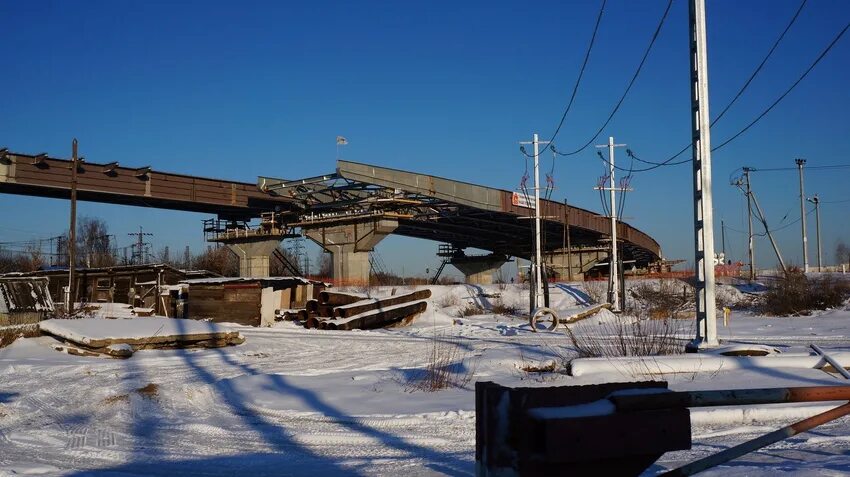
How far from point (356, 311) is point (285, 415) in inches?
804

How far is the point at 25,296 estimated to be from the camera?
88.8 ft

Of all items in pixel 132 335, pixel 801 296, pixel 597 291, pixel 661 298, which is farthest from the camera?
pixel 597 291

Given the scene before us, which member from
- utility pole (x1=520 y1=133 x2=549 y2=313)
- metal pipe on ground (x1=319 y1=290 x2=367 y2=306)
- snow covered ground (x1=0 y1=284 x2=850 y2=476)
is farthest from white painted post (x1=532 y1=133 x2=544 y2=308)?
snow covered ground (x1=0 y1=284 x2=850 y2=476)

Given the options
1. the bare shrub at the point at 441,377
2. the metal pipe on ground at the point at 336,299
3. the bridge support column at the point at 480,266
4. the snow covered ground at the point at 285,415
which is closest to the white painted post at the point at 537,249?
the metal pipe on ground at the point at 336,299

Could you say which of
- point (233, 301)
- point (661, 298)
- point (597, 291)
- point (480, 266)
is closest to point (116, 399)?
point (233, 301)

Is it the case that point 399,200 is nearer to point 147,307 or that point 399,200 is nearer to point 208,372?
point 147,307

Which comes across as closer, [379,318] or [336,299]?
[379,318]

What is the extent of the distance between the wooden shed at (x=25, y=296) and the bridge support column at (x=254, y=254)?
1319 inches

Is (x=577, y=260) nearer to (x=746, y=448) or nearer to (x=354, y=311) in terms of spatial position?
(x=354, y=311)

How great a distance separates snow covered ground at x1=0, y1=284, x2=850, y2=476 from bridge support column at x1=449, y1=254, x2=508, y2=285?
2554 inches

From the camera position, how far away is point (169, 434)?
8.61m

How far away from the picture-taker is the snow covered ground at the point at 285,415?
21.8ft

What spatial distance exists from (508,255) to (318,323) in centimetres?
5539

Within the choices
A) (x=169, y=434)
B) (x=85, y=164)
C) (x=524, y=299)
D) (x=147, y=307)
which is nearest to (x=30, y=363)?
(x=169, y=434)
